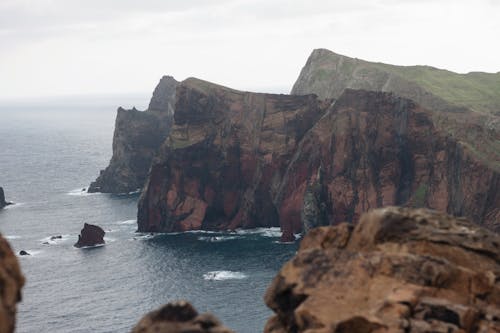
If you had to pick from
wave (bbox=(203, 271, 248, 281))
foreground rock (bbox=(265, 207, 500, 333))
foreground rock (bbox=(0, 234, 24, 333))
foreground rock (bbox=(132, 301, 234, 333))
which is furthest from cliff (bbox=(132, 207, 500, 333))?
wave (bbox=(203, 271, 248, 281))

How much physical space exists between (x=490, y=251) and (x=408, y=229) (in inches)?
194

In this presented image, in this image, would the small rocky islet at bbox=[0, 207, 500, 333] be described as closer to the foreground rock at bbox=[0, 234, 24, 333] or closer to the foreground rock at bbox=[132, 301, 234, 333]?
the foreground rock at bbox=[132, 301, 234, 333]

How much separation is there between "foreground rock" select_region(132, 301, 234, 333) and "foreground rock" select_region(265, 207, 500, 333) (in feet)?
25.4

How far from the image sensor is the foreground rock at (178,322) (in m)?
39.1

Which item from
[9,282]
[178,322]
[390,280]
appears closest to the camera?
[9,282]

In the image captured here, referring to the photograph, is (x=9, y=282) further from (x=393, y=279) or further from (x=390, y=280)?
(x=393, y=279)

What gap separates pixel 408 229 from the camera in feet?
169

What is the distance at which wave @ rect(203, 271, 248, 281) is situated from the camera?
176375 millimetres

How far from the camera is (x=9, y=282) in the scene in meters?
37.7

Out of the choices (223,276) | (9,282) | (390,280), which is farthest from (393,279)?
(223,276)

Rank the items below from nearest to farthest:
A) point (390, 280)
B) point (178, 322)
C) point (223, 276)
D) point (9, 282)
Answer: point (9, 282) → point (178, 322) → point (390, 280) → point (223, 276)

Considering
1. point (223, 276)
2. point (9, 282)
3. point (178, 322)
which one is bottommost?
point (223, 276)

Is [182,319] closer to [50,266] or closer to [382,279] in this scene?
[382,279]

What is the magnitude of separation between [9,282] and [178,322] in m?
7.85
